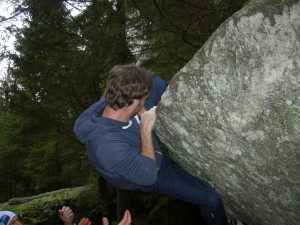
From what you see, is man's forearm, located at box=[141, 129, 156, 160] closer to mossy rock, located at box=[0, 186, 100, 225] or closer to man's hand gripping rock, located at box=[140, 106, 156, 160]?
man's hand gripping rock, located at box=[140, 106, 156, 160]

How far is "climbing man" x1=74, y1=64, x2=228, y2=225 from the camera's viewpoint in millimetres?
2693

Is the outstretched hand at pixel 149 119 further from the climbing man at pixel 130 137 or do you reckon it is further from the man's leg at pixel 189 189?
the man's leg at pixel 189 189

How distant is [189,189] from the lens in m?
3.22

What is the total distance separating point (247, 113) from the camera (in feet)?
7.81

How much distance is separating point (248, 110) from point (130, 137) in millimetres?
1215

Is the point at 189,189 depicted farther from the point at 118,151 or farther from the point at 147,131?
the point at 118,151

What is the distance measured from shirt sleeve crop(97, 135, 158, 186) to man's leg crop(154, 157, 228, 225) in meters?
0.46

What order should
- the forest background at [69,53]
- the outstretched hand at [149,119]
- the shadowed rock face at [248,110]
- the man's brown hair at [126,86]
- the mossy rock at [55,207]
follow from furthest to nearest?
the mossy rock at [55,207], the forest background at [69,53], the outstretched hand at [149,119], the man's brown hair at [126,86], the shadowed rock face at [248,110]

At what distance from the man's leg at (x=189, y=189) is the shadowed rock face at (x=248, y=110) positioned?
0.23 metres

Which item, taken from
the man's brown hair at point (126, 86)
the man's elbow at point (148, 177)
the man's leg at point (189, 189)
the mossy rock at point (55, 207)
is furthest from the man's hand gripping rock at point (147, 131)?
the mossy rock at point (55, 207)

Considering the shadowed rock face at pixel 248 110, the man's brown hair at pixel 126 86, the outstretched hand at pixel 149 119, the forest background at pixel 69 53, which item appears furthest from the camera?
the forest background at pixel 69 53

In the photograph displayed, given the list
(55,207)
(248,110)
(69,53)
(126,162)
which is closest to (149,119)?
(126,162)

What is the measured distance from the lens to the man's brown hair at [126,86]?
2.76 metres

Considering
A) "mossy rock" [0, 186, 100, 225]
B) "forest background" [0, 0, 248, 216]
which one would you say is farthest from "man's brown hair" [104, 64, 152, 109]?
"mossy rock" [0, 186, 100, 225]
